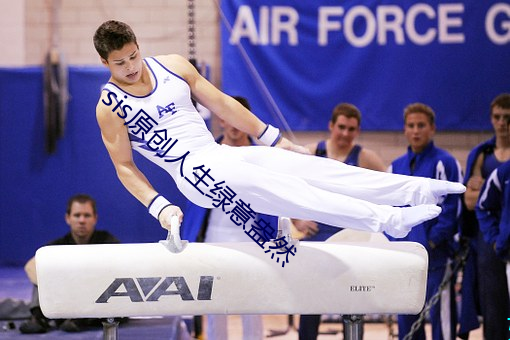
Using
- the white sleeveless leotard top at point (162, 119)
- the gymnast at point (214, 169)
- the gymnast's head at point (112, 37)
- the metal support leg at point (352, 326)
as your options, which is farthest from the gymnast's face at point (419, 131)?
the gymnast's head at point (112, 37)

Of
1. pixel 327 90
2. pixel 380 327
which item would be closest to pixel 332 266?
pixel 380 327

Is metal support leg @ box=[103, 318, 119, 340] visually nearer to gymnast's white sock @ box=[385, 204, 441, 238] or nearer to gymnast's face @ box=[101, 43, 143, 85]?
gymnast's face @ box=[101, 43, 143, 85]

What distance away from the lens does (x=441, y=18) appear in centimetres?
812

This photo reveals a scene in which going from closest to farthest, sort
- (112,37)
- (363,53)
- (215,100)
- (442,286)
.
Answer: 1. (112,37)
2. (215,100)
3. (442,286)
4. (363,53)

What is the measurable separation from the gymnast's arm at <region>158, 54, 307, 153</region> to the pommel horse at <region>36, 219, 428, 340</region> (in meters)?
0.68

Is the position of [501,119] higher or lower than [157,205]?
higher

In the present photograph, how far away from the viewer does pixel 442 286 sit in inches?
205

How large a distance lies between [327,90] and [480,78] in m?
1.55

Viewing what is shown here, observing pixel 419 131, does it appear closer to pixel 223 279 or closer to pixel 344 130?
pixel 344 130

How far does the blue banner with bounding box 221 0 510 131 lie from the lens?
813cm

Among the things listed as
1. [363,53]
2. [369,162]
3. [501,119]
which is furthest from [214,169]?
[363,53]

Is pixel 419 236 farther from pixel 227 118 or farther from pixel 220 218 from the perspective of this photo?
pixel 227 118

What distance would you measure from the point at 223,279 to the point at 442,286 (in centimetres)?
185

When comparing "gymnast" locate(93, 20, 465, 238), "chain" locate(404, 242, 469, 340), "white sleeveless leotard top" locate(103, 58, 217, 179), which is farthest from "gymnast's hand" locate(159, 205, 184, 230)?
"chain" locate(404, 242, 469, 340)
